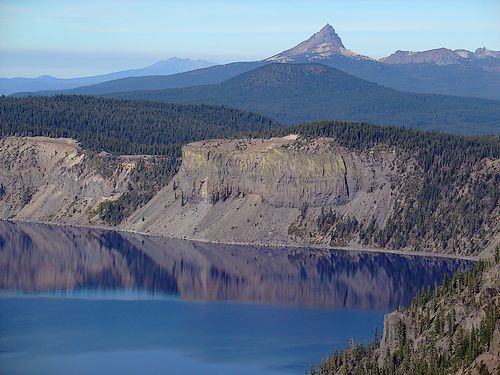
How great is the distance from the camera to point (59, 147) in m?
111

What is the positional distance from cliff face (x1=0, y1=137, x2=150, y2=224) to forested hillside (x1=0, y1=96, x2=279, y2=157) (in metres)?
2.50

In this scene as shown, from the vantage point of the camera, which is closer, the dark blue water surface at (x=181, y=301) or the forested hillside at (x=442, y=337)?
the forested hillside at (x=442, y=337)

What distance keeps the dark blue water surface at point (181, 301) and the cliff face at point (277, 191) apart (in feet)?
9.46

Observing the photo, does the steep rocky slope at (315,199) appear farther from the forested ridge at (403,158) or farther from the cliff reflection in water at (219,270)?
the cliff reflection in water at (219,270)

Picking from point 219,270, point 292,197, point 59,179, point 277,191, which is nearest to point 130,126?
point 59,179

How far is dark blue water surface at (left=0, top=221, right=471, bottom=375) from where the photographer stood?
189ft

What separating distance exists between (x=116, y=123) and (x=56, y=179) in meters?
18.7

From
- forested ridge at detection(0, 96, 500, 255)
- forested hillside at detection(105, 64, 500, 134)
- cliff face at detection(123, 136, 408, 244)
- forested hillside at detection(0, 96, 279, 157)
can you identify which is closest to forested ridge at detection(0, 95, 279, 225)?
forested hillside at detection(0, 96, 279, 157)

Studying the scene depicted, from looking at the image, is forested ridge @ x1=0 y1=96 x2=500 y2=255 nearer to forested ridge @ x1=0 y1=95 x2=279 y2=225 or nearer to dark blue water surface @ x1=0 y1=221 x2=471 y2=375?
forested ridge @ x1=0 y1=95 x2=279 y2=225

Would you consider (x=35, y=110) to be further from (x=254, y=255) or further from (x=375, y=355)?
(x=375, y=355)

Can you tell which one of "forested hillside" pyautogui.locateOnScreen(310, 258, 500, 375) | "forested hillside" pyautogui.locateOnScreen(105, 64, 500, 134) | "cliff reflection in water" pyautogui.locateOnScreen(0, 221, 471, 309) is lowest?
"cliff reflection in water" pyautogui.locateOnScreen(0, 221, 471, 309)

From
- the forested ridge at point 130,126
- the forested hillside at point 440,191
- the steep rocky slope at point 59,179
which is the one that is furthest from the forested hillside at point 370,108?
the forested hillside at point 440,191

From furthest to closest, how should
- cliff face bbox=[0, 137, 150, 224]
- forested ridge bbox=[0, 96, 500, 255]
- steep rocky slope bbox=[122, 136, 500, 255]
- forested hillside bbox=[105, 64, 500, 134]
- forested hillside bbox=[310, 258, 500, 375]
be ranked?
1. forested hillside bbox=[105, 64, 500, 134]
2. cliff face bbox=[0, 137, 150, 224]
3. steep rocky slope bbox=[122, 136, 500, 255]
4. forested ridge bbox=[0, 96, 500, 255]
5. forested hillside bbox=[310, 258, 500, 375]

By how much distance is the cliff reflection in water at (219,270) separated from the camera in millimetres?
74938
